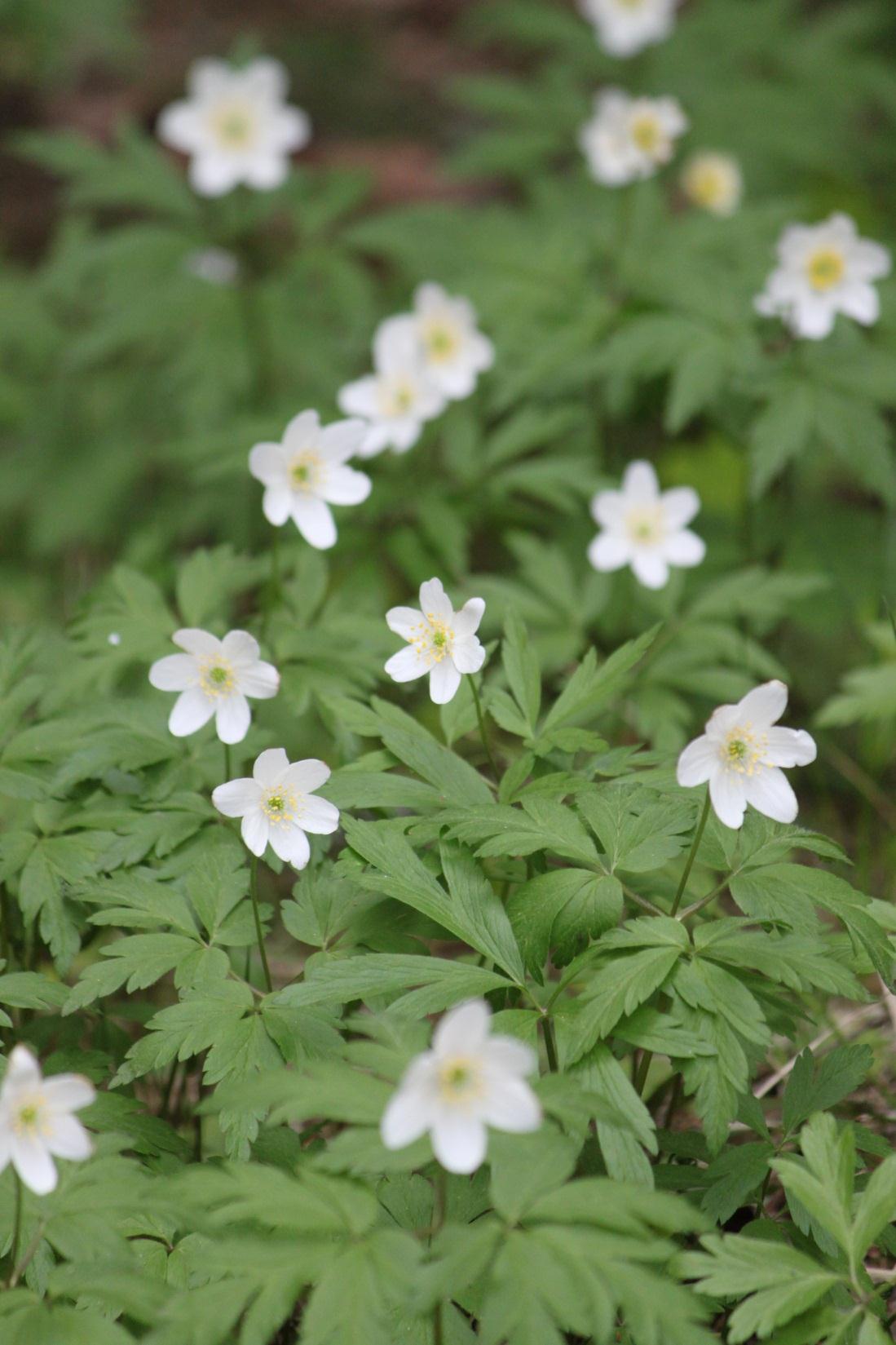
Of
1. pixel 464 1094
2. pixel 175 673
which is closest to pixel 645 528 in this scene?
pixel 175 673

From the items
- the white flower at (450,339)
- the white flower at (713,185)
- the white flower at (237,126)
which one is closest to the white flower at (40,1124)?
the white flower at (450,339)

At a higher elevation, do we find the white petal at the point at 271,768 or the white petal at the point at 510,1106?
the white petal at the point at 510,1106

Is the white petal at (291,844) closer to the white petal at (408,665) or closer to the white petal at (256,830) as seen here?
the white petal at (256,830)

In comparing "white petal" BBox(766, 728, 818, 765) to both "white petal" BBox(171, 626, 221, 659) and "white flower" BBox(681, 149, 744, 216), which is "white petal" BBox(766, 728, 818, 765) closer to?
"white petal" BBox(171, 626, 221, 659)

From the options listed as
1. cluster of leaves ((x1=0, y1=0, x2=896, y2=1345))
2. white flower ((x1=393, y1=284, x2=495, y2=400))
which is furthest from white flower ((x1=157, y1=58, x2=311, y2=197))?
white flower ((x1=393, y1=284, x2=495, y2=400))

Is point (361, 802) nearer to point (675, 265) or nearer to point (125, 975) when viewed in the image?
point (125, 975)

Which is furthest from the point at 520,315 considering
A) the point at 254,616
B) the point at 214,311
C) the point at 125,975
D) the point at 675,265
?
the point at 125,975

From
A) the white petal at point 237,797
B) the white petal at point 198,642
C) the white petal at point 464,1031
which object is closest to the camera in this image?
the white petal at point 464,1031
